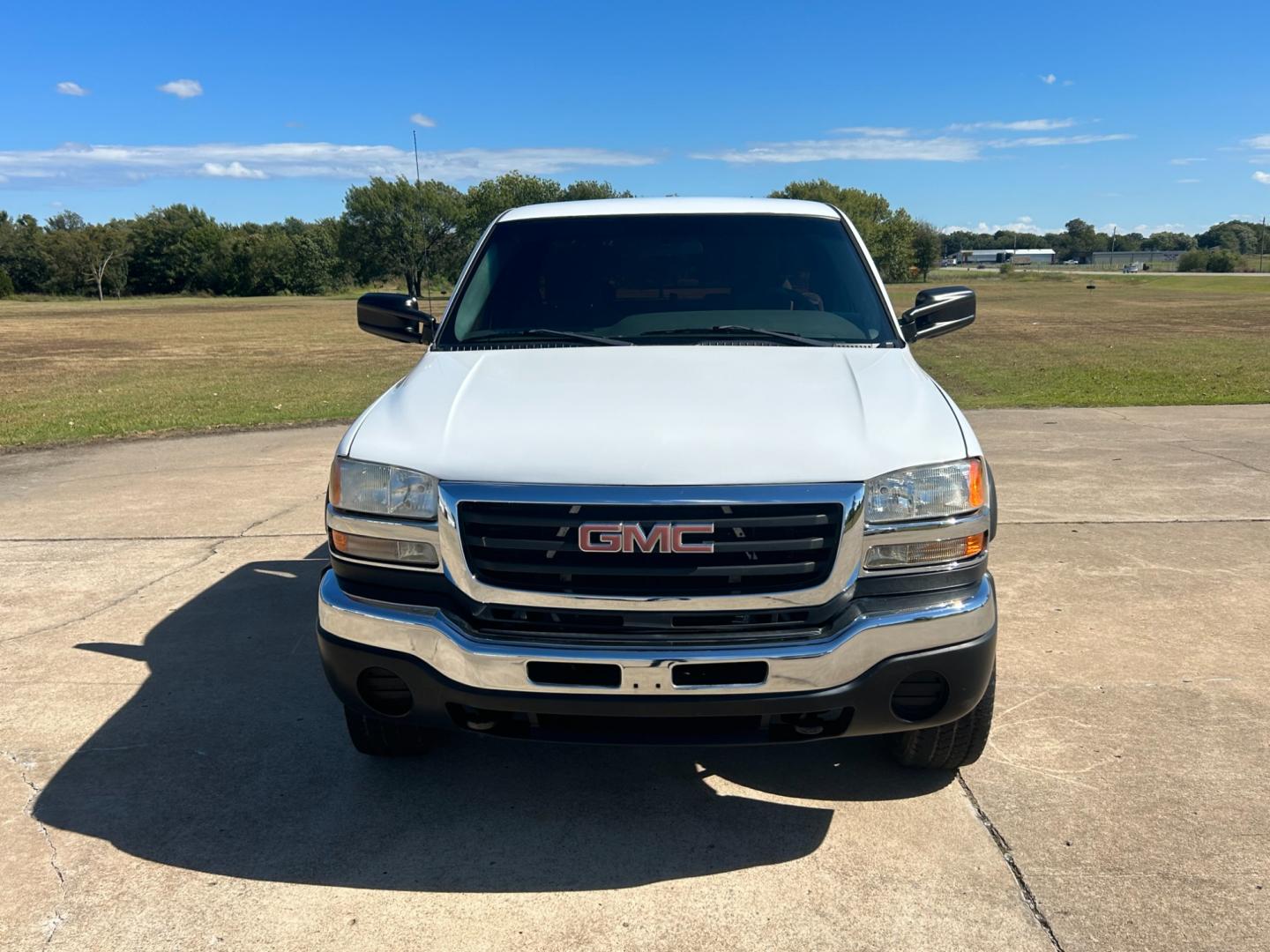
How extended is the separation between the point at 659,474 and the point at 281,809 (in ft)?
5.69

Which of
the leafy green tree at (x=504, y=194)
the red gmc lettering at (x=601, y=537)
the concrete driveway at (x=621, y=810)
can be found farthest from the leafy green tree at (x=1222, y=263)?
the red gmc lettering at (x=601, y=537)

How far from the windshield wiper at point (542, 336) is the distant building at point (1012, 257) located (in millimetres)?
174985

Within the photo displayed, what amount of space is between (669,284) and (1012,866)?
2.59 m

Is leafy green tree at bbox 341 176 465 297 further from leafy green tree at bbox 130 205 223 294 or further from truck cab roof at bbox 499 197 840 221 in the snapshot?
truck cab roof at bbox 499 197 840 221

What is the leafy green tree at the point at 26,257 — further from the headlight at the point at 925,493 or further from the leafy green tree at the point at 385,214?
the headlight at the point at 925,493

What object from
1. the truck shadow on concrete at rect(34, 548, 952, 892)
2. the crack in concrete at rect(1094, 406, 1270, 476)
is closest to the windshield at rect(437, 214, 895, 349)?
the truck shadow on concrete at rect(34, 548, 952, 892)

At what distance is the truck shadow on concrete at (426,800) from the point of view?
3.04 m

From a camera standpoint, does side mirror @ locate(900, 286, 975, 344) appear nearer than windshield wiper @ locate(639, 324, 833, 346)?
No

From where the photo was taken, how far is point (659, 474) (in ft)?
9.30

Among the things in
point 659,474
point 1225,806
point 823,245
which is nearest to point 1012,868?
point 1225,806

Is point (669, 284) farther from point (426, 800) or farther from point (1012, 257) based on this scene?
point (1012, 257)

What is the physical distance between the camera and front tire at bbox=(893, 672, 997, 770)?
3.31 m

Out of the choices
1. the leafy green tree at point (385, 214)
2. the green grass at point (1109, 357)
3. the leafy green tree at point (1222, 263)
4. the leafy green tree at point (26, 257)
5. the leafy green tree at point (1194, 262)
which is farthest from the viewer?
the leafy green tree at point (1194, 262)

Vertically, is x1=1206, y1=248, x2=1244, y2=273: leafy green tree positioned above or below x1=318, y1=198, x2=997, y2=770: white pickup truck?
below
